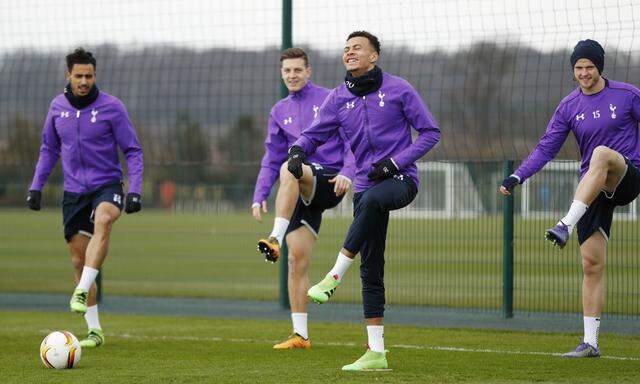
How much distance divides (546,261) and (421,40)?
2798 millimetres

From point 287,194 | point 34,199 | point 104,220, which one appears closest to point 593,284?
point 287,194

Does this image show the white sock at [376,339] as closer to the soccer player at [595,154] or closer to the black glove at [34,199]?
the soccer player at [595,154]

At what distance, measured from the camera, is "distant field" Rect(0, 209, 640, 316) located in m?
13.5

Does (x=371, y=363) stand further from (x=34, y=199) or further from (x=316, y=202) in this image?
(x=34, y=199)

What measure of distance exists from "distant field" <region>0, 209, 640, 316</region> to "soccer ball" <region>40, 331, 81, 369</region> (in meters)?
5.59

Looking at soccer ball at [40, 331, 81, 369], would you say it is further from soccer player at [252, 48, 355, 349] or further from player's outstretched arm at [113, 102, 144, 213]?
player's outstretched arm at [113, 102, 144, 213]

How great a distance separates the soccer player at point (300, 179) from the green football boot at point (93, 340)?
62.2 inches

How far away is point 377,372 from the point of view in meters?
8.54

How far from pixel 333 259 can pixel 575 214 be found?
8.74m

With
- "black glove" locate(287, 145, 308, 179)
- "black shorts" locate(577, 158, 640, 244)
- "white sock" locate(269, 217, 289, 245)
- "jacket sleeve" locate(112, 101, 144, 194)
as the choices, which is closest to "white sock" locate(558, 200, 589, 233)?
"black shorts" locate(577, 158, 640, 244)

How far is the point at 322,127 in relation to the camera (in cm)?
914

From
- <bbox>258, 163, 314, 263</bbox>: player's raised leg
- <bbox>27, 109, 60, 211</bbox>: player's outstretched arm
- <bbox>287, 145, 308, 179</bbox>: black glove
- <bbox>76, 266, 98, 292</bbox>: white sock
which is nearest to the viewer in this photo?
<bbox>287, 145, 308, 179</bbox>: black glove

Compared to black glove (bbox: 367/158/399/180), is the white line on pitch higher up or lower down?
lower down

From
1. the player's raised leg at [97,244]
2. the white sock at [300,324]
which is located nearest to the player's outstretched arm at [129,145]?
the player's raised leg at [97,244]
